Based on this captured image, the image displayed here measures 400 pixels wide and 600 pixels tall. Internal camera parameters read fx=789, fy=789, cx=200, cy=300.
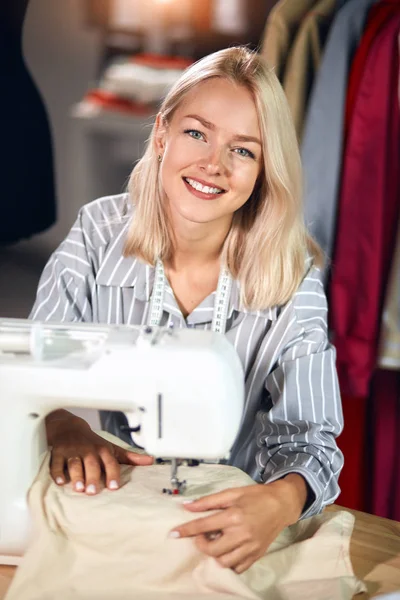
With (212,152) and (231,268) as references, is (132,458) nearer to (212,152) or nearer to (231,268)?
(231,268)

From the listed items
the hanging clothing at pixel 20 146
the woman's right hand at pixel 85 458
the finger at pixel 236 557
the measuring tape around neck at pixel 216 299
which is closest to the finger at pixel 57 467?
the woman's right hand at pixel 85 458

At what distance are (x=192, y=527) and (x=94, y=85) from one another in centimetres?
170

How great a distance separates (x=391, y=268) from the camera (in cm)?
189

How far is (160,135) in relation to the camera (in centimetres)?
151

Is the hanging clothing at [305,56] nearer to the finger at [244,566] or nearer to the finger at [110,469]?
the finger at [110,469]

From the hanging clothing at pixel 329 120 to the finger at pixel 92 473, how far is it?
0.88m

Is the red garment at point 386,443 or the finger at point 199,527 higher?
the finger at point 199,527

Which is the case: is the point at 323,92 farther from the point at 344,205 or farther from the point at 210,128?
the point at 210,128

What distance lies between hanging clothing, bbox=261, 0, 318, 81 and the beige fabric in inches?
45.3

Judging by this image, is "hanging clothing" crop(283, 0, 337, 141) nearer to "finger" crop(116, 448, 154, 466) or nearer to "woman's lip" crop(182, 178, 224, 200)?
"woman's lip" crop(182, 178, 224, 200)

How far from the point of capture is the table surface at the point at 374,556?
3.54 ft

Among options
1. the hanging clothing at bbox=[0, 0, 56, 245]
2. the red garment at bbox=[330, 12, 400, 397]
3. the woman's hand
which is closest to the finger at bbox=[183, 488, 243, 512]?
the woman's hand

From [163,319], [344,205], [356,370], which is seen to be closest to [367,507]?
[356,370]

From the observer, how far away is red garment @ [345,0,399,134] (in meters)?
1.82
